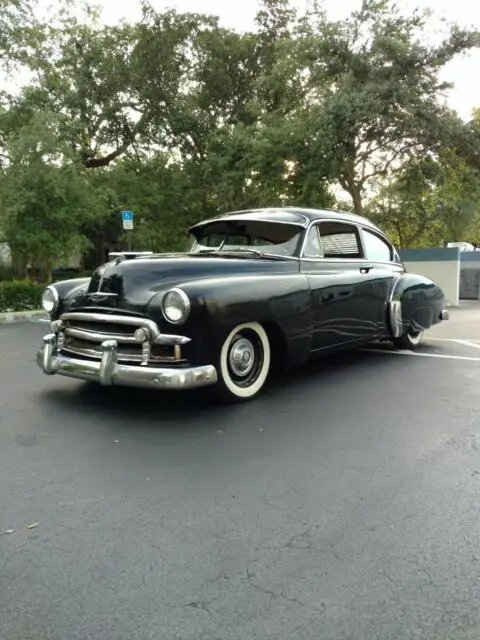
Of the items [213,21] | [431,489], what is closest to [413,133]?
[213,21]

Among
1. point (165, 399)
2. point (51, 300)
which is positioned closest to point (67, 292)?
point (51, 300)

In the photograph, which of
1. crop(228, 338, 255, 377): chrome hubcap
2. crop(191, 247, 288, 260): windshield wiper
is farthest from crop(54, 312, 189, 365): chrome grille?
crop(191, 247, 288, 260): windshield wiper

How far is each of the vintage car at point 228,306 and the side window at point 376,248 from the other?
78 mm

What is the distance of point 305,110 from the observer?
Result: 19.0 metres

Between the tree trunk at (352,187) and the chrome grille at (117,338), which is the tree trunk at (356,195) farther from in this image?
the chrome grille at (117,338)

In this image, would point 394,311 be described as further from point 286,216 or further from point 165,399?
point 165,399

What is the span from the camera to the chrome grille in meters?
4.22

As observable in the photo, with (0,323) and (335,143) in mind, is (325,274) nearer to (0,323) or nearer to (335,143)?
(0,323)

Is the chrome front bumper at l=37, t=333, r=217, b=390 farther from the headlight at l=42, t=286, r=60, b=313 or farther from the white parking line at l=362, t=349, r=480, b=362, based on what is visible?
the white parking line at l=362, t=349, r=480, b=362

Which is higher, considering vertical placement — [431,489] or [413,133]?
[413,133]

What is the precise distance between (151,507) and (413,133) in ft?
52.6

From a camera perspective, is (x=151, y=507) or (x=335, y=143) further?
(x=335, y=143)

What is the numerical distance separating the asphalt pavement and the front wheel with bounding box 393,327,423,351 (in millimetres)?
2417

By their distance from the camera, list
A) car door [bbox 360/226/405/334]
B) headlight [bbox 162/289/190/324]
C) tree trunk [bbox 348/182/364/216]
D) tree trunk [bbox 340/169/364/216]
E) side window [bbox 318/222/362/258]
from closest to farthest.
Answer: headlight [bbox 162/289/190/324] < side window [bbox 318/222/362/258] < car door [bbox 360/226/405/334] < tree trunk [bbox 340/169/364/216] < tree trunk [bbox 348/182/364/216]
